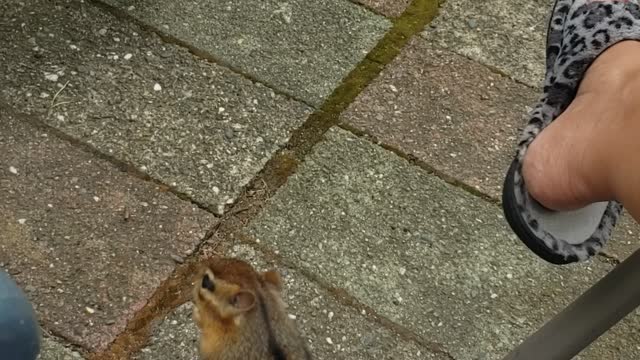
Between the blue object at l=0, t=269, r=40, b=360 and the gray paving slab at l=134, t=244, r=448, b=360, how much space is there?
0.81 meters

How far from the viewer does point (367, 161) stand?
111 inches

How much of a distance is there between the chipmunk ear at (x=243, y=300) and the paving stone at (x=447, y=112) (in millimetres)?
1035

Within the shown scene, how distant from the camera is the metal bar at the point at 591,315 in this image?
66.2 inches

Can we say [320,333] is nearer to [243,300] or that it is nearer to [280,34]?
[243,300]

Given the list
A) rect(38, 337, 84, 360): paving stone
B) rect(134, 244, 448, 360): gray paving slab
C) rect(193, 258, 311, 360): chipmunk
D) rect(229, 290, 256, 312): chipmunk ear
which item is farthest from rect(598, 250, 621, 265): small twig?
rect(38, 337, 84, 360): paving stone

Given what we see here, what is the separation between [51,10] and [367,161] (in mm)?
1056

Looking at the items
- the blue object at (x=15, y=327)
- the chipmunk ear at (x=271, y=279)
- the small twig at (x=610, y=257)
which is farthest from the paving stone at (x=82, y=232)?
the small twig at (x=610, y=257)

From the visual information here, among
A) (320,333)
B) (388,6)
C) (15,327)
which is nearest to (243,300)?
(320,333)

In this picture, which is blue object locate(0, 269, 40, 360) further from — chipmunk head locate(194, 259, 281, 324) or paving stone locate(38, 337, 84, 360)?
paving stone locate(38, 337, 84, 360)

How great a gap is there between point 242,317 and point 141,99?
105 centimetres

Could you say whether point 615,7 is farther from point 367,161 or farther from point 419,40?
point 419,40

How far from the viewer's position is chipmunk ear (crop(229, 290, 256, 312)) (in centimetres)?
196

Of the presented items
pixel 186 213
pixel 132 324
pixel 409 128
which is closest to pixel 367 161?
pixel 409 128

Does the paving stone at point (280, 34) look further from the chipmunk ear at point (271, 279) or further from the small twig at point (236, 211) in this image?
the chipmunk ear at point (271, 279)
